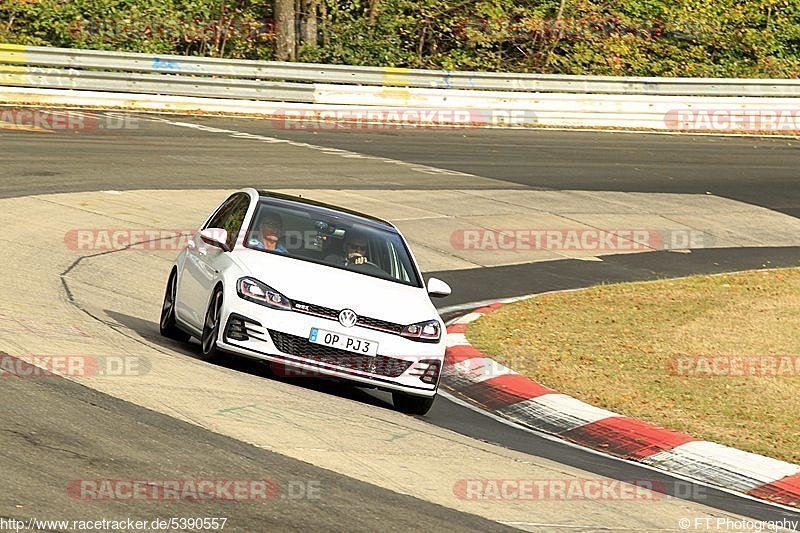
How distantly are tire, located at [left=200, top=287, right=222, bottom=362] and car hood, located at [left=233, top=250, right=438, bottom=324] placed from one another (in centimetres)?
33

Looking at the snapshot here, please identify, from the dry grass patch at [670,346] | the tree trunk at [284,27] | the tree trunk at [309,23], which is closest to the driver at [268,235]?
the dry grass patch at [670,346]

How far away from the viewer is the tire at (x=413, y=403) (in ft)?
33.3

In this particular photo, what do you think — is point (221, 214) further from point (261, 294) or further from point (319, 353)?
point (319, 353)

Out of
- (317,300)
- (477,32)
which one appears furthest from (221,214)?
(477,32)

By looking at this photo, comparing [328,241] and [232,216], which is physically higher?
[232,216]

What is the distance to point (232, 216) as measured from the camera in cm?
1152

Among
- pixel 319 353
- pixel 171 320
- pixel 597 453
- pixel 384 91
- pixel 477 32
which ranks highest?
pixel 477 32

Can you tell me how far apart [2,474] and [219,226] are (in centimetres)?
554

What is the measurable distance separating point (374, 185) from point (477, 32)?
15.9m

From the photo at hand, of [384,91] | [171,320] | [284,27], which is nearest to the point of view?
[171,320]

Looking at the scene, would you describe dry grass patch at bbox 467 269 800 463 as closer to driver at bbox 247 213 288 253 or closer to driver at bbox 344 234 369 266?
driver at bbox 344 234 369 266

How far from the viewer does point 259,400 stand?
29.6ft

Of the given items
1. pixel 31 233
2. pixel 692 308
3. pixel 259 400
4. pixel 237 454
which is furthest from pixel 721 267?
pixel 237 454

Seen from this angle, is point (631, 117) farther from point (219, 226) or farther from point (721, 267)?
point (219, 226)
